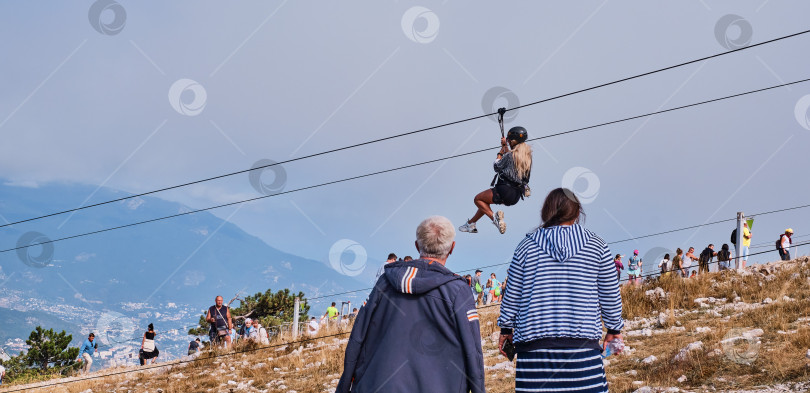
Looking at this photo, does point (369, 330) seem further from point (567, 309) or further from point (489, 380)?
point (489, 380)

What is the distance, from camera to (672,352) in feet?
28.6

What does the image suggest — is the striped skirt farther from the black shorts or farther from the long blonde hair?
the black shorts

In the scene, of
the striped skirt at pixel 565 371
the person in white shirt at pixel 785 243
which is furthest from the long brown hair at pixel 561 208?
the person in white shirt at pixel 785 243

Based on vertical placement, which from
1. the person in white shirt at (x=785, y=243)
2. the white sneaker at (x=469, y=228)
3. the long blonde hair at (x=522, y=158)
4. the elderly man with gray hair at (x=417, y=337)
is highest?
the person in white shirt at (x=785, y=243)

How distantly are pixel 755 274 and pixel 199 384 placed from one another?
13060 millimetres

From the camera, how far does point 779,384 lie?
695 centimetres

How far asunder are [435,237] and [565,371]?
3.52 ft


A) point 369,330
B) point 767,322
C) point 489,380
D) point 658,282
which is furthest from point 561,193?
point 658,282

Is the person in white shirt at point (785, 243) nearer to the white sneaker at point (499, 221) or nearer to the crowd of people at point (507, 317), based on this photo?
the white sneaker at point (499, 221)

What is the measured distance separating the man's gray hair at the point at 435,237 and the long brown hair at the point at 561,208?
2.03 ft

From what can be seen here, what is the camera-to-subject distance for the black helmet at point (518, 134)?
7.36 meters

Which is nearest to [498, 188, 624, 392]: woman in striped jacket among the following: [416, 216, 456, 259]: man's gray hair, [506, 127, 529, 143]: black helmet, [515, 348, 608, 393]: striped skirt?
[515, 348, 608, 393]: striped skirt

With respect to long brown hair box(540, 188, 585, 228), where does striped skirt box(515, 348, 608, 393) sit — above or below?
below

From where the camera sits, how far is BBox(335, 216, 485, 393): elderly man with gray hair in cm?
368
